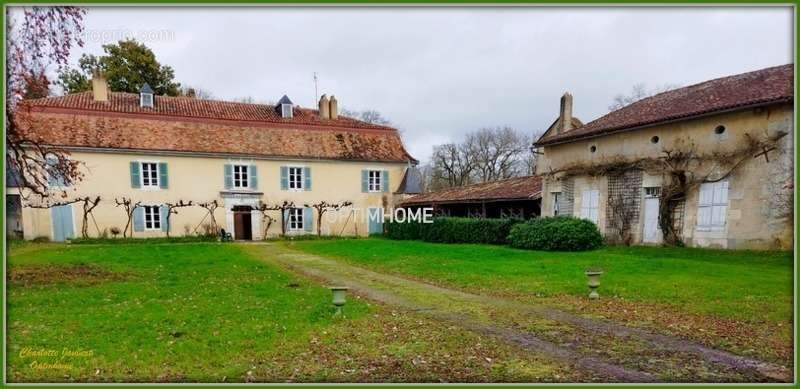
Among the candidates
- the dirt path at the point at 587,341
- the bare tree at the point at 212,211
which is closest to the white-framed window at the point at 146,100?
the bare tree at the point at 212,211

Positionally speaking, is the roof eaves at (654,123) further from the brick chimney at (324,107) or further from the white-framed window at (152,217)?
the white-framed window at (152,217)

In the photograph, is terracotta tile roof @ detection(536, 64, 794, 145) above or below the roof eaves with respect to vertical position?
above

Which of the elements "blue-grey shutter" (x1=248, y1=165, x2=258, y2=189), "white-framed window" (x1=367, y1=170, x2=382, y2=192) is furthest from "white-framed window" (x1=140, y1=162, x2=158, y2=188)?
"white-framed window" (x1=367, y1=170, x2=382, y2=192)

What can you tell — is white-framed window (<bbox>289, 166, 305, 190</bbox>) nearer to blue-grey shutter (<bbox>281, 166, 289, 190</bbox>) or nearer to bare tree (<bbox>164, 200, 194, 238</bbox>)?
blue-grey shutter (<bbox>281, 166, 289, 190</bbox>)

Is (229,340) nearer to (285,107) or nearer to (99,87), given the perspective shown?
(285,107)

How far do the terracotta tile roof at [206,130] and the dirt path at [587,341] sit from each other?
17.3 meters

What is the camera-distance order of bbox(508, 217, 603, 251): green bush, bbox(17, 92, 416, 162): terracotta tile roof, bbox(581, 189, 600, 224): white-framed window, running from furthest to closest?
bbox(17, 92, 416, 162): terracotta tile roof, bbox(581, 189, 600, 224): white-framed window, bbox(508, 217, 603, 251): green bush

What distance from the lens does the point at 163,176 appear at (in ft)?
70.8

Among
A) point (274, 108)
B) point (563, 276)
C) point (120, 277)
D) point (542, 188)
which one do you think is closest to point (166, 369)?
point (120, 277)

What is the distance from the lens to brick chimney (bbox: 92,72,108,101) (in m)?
21.9

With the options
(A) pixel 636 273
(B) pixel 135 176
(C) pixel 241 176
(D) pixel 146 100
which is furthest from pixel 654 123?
(D) pixel 146 100

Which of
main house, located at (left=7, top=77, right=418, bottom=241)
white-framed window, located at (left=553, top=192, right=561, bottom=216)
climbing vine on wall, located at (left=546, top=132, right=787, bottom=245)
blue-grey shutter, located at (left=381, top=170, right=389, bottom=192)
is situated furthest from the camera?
blue-grey shutter, located at (left=381, top=170, right=389, bottom=192)

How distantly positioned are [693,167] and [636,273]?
6489mm

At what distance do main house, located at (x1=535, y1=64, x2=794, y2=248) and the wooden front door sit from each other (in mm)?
16049
